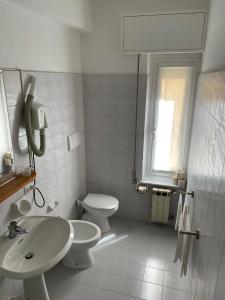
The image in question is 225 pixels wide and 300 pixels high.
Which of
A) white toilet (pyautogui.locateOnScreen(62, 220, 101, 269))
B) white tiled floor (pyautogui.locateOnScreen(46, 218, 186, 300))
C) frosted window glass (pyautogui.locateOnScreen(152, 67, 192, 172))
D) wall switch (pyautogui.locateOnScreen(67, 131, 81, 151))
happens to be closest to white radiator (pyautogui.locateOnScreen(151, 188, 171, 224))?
white tiled floor (pyautogui.locateOnScreen(46, 218, 186, 300))

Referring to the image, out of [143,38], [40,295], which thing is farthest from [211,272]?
[143,38]

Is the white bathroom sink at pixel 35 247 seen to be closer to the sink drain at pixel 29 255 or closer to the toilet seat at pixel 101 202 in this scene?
the sink drain at pixel 29 255

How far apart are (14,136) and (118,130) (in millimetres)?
1370

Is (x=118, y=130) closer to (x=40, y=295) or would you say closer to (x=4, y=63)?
(x=4, y=63)

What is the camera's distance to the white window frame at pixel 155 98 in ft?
8.23

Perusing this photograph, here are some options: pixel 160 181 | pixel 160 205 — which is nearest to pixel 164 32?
pixel 160 181

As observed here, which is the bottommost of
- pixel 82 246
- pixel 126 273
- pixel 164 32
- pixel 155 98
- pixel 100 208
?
pixel 126 273

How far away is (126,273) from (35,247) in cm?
112

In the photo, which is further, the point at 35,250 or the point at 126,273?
the point at 126,273

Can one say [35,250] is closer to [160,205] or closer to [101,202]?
[101,202]

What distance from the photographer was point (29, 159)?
1.90 m

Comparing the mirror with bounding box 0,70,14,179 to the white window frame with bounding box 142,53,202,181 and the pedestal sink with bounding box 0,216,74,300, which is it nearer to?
the pedestal sink with bounding box 0,216,74,300

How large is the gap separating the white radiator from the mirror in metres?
1.74

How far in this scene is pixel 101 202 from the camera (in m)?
2.80
